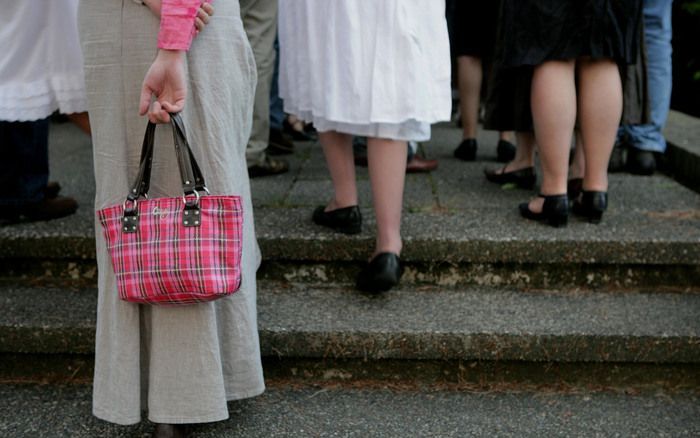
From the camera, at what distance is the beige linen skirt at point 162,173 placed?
78.4 inches

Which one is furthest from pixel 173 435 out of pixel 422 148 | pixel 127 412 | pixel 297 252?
pixel 422 148

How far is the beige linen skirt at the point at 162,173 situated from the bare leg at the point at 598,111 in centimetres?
146

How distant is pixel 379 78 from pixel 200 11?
0.74 metres

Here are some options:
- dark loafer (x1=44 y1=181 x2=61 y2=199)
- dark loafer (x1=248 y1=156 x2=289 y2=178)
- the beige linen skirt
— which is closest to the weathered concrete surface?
dark loafer (x1=248 y1=156 x2=289 y2=178)

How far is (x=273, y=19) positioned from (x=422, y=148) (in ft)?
4.65

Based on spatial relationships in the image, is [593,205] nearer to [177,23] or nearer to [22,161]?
[177,23]

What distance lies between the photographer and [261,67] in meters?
3.68

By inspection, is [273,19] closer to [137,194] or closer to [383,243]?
[383,243]

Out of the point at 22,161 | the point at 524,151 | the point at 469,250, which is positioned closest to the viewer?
the point at 469,250

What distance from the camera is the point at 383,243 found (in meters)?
2.68

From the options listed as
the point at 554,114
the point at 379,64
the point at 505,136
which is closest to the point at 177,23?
the point at 379,64

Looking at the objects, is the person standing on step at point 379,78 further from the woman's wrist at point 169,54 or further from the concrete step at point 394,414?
the woman's wrist at point 169,54

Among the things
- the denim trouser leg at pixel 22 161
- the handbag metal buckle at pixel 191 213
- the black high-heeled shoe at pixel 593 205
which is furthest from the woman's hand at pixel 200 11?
the black high-heeled shoe at pixel 593 205

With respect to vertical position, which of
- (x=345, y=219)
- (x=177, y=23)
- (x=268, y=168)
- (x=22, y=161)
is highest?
(x=177, y=23)
